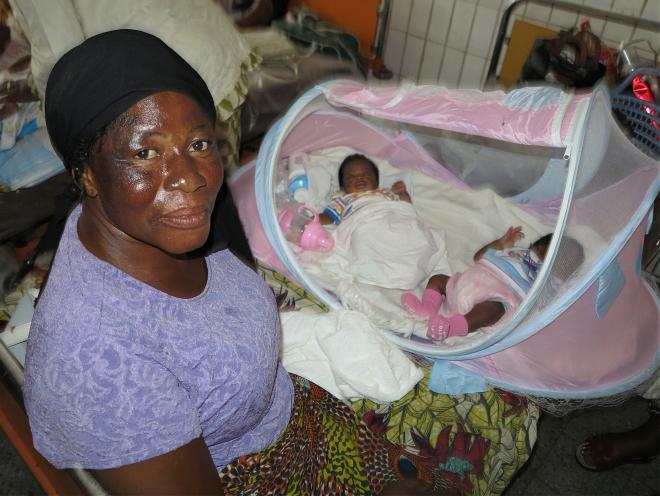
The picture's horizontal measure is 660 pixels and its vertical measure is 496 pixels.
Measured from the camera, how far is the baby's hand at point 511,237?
1879mm

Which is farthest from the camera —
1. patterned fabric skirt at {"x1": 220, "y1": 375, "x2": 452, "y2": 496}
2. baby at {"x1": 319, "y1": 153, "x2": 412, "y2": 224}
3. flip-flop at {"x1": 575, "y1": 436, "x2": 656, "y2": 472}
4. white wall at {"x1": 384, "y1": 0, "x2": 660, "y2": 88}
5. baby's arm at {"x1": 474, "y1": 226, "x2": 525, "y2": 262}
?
white wall at {"x1": 384, "y1": 0, "x2": 660, "y2": 88}

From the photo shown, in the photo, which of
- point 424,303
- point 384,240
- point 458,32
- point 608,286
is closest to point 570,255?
point 608,286

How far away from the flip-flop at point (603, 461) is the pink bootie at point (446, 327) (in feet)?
1.98

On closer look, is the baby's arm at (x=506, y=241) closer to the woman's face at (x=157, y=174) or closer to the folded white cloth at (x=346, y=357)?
the folded white cloth at (x=346, y=357)

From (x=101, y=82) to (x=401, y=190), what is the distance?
1.64 meters

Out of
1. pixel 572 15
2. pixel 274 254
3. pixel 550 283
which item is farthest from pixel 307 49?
pixel 550 283

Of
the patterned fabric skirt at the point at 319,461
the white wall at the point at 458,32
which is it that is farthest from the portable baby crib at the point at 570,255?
the white wall at the point at 458,32

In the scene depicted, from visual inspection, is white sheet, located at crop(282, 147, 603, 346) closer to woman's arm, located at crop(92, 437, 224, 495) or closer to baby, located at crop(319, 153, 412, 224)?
baby, located at crop(319, 153, 412, 224)

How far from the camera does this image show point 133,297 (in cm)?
68

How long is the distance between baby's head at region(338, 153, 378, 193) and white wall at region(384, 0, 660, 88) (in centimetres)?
122

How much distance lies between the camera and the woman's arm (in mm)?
631

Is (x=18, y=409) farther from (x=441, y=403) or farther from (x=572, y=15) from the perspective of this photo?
(x=572, y=15)

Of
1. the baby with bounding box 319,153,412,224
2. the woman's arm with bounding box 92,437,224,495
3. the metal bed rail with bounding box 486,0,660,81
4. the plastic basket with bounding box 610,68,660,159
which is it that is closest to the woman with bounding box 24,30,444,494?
the woman's arm with bounding box 92,437,224,495

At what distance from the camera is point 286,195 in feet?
6.90
